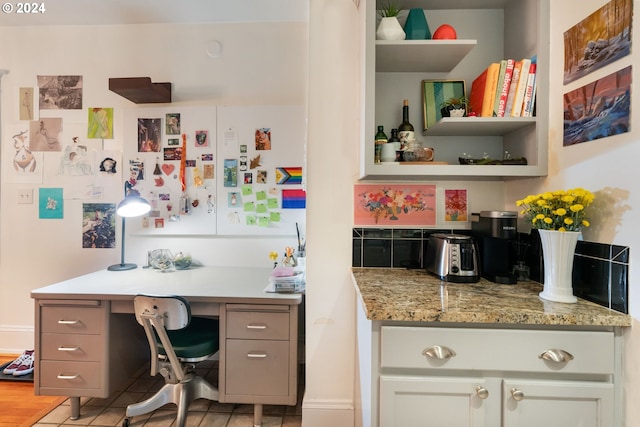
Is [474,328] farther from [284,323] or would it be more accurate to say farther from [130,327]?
[130,327]

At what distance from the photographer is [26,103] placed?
8.01 ft

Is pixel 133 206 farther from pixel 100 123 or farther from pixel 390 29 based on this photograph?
pixel 390 29

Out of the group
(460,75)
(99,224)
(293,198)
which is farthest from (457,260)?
(99,224)

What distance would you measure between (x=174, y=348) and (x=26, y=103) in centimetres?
231

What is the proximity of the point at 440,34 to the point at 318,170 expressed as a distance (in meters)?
0.83

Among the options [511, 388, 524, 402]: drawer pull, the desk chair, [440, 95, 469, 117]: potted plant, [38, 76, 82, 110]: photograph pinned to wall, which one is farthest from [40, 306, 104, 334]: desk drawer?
[440, 95, 469, 117]: potted plant

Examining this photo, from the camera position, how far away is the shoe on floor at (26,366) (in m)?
2.17

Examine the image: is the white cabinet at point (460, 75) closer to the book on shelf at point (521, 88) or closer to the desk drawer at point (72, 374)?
the book on shelf at point (521, 88)

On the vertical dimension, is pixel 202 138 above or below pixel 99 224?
above

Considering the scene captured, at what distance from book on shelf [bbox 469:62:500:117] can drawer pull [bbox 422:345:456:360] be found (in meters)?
0.99

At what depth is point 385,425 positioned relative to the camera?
1.00 m

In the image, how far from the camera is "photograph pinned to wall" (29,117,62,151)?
2.43 meters

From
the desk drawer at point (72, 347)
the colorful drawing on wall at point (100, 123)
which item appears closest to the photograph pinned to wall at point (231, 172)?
the colorful drawing on wall at point (100, 123)

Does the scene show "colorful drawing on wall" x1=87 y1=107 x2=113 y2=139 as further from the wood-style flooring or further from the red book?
the red book
